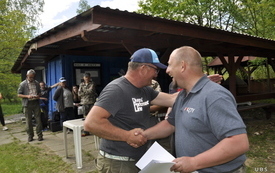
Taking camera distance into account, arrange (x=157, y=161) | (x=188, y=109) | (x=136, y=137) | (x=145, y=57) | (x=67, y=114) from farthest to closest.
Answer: (x=67, y=114) < (x=145, y=57) < (x=136, y=137) < (x=188, y=109) < (x=157, y=161)

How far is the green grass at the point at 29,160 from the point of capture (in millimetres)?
4133

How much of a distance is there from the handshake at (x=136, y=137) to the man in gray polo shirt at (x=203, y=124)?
0.04 metres

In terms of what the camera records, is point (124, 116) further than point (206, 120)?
Yes

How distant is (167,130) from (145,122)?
0.21m

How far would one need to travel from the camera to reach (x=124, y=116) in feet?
5.43

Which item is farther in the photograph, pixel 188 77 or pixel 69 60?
pixel 69 60

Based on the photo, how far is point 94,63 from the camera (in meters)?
8.32

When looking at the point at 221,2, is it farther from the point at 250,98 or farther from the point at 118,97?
the point at 118,97

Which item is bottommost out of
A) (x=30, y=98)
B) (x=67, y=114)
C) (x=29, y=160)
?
(x=29, y=160)

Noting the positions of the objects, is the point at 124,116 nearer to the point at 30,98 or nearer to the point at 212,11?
the point at 30,98

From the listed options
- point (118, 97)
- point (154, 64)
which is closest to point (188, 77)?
point (154, 64)

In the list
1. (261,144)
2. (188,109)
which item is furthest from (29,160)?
(261,144)

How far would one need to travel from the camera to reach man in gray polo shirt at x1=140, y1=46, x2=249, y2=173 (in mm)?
1137

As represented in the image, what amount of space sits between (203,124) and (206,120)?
44mm
